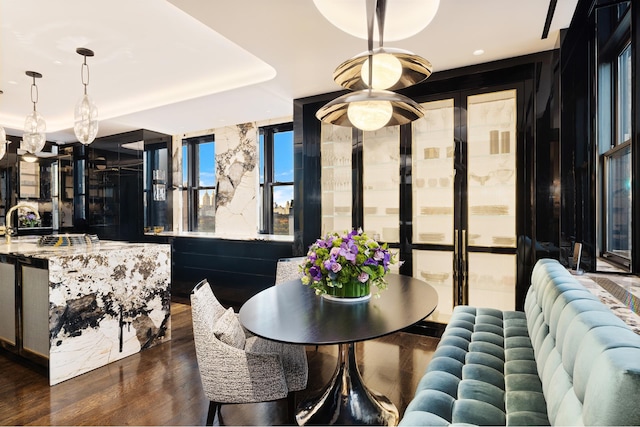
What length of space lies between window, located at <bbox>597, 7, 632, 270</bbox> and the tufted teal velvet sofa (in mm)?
649

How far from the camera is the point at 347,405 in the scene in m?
1.96

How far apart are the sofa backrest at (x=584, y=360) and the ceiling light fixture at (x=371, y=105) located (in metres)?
1.16

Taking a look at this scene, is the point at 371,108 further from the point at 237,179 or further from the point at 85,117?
the point at 237,179

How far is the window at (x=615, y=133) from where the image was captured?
6.94 ft

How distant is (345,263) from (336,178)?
85.4 inches

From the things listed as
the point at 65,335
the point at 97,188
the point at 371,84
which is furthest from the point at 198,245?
the point at 371,84

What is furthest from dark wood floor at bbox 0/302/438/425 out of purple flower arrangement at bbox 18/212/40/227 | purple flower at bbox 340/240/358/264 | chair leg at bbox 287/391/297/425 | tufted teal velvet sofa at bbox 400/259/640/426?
purple flower arrangement at bbox 18/212/40/227

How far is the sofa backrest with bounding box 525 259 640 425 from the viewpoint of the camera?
0.69 m

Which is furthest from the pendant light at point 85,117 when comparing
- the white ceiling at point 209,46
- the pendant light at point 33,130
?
the pendant light at point 33,130

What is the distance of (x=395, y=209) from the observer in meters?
3.62

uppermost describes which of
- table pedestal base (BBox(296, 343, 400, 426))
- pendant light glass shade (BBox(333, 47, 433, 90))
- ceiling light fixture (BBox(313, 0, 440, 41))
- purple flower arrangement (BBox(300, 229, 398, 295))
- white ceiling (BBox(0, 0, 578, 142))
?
white ceiling (BBox(0, 0, 578, 142))

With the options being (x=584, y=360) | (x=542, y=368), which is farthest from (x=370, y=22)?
(x=542, y=368)

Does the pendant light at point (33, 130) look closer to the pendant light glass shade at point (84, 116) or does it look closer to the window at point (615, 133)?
the pendant light glass shade at point (84, 116)

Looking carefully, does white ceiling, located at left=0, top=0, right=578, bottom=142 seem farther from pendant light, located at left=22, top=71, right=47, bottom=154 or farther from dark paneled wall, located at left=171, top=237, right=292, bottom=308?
dark paneled wall, located at left=171, top=237, right=292, bottom=308
